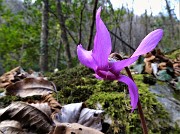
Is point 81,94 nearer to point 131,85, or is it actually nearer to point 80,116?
point 80,116

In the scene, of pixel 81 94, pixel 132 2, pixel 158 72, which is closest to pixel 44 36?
pixel 132 2

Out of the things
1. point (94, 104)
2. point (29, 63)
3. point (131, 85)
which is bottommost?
point (29, 63)

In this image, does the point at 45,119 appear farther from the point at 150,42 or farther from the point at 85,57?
the point at 150,42

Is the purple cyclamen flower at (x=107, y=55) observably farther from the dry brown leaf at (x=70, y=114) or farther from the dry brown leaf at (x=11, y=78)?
the dry brown leaf at (x=11, y=78)

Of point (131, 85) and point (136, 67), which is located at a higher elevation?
point (131, 85)

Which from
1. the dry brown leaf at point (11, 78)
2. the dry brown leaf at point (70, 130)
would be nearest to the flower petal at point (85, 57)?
the dry brown leaf at point (70, 130)

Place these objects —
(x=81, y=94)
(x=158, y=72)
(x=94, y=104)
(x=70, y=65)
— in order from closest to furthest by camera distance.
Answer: (x=94, y=104) → (x=81, y=94) → (x=158, y=72) → (x=70, y=65)

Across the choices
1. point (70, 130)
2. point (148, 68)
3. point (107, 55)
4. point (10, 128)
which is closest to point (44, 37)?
point (148, 68)
